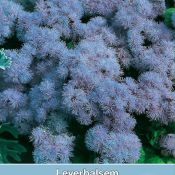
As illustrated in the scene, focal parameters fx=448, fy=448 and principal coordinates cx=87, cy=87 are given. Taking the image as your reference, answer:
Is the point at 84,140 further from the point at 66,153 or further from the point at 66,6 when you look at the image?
the point at 66,6

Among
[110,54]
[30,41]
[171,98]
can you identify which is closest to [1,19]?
[30,41]

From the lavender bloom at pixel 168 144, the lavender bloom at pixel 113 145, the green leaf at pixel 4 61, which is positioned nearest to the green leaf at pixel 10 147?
the green leaf at pixel 4 61

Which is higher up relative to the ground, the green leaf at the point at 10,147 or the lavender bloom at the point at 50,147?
the lavender bloom at the point at 50,147

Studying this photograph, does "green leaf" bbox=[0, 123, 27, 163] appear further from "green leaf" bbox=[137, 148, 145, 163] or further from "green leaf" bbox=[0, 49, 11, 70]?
"green leaf" bbox=[137, 148, 145, 163]

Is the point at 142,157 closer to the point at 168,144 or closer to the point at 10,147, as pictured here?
the point at 168,144

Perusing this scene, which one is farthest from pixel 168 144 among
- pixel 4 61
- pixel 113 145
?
Result: pixel 4 61

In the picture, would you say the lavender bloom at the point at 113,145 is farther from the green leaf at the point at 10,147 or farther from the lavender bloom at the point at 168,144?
A: the green leaf at the point at 10,147

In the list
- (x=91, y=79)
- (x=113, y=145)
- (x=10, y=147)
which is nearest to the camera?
(x=113, y=145)

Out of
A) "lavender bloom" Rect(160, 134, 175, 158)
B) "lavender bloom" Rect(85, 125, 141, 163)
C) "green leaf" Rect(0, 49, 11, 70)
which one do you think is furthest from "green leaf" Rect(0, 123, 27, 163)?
"lavender bloom" Rect(160, 134, 175, 158)
